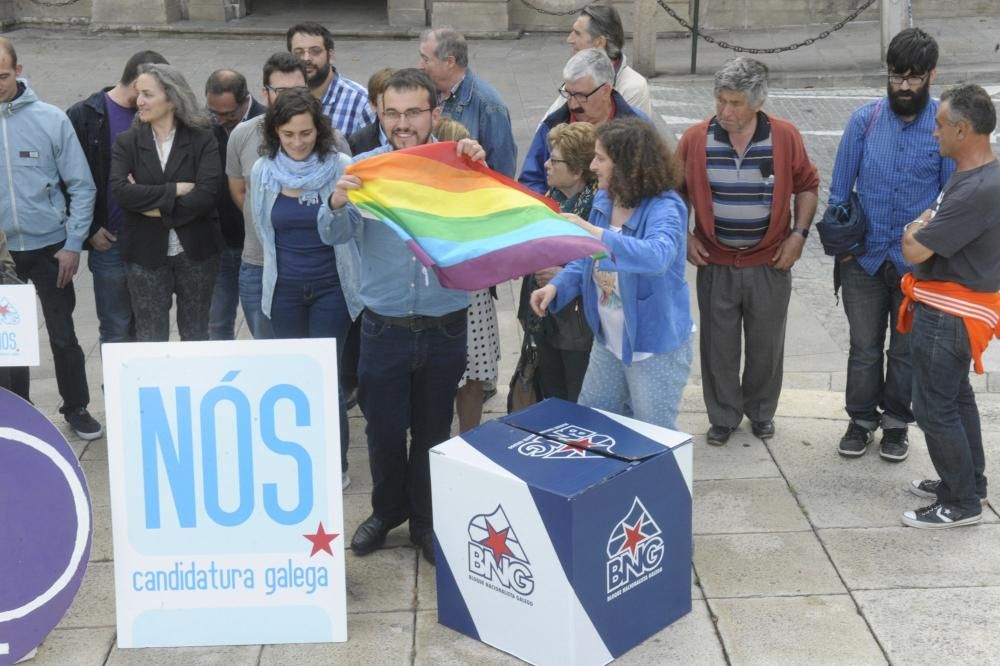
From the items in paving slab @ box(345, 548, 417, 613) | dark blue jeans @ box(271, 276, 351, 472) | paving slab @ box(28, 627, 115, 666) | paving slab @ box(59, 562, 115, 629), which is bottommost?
paving slab @ box(28, 627, 115, 666)

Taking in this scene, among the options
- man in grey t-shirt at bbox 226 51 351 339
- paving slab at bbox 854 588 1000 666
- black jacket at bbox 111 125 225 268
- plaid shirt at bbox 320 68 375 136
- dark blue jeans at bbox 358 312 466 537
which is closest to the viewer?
paving slab at bbox 854 588 1000 666

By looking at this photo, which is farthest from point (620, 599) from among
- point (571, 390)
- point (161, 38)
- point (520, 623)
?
point (161, 38)

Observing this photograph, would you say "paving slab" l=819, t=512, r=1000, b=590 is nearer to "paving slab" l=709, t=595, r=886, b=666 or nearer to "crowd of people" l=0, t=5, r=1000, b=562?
"crowd of people" l=0, t=5, r=1000, b=562

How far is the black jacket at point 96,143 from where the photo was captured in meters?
6.48

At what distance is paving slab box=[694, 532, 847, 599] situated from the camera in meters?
5.08

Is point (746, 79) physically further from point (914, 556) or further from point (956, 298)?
point (914, 556)

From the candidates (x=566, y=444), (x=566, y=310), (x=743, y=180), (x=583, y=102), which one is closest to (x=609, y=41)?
(x=583, y=102)

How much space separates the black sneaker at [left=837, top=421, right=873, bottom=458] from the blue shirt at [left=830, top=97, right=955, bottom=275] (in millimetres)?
794

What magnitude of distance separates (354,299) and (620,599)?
1.76 m

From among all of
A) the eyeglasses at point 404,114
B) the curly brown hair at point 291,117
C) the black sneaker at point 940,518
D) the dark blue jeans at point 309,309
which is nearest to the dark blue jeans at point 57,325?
the dark blue jeans at point 309,309

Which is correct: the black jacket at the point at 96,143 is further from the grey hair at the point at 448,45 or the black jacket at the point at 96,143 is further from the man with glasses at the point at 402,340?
the man with glasses at the point at 402,340

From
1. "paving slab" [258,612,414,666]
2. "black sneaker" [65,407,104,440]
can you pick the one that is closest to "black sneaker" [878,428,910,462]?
"paving slab" [258,612,414,666]

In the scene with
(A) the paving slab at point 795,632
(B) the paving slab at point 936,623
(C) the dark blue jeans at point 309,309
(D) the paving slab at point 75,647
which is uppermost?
(C) the dark blue jeans at point 309,309

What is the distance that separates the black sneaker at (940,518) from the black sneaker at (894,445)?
65cm
